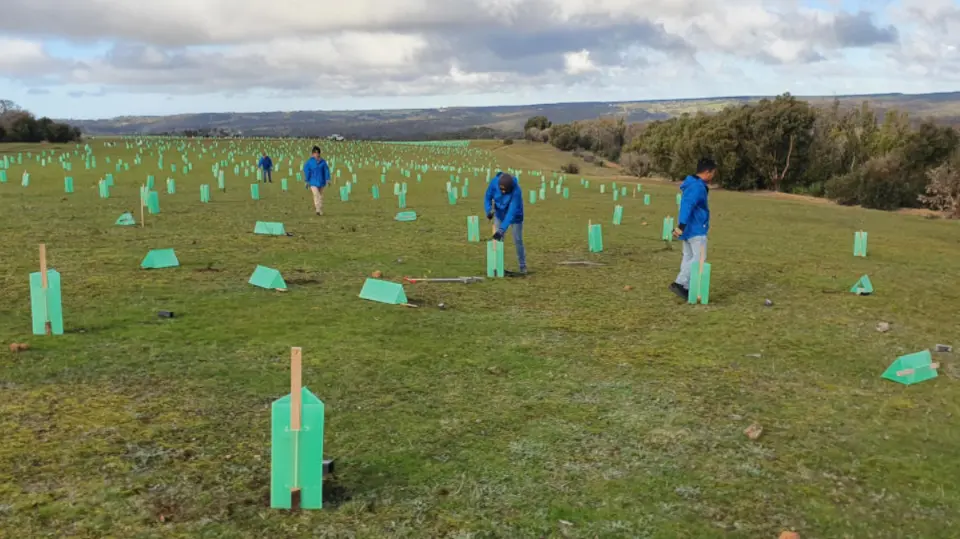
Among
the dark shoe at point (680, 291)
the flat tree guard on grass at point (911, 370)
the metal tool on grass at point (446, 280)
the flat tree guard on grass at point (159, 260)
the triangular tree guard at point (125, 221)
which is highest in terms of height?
the triangular tree guard at point (125, 221)

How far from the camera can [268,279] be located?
1020cm

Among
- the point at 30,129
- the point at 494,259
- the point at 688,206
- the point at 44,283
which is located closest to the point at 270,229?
the point at 494,259

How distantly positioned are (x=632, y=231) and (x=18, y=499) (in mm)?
15885

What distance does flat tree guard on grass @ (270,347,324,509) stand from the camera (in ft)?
12.9

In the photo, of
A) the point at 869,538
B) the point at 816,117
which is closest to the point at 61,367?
the point at 869,538

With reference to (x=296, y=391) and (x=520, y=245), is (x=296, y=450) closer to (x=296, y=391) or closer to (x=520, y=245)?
(x=296, y=391)

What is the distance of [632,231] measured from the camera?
1866cm

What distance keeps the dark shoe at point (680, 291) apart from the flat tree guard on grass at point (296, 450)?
23.3ft

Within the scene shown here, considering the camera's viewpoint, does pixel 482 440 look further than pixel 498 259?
No

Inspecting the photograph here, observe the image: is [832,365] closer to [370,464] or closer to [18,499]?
[370,464]

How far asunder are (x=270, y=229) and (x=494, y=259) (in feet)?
20.3

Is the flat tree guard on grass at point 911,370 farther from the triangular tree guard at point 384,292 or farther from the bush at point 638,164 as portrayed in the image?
the bush at point 638,164

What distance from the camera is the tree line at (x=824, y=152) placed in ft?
121

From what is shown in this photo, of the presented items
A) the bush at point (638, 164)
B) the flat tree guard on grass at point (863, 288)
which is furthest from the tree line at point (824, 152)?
the flat tree guard on grass at point (863, 288)
